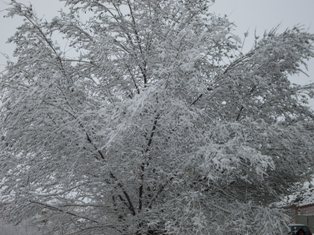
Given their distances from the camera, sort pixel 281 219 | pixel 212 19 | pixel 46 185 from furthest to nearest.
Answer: pixel 212 19 → pixel 46 185 → pixel 281 219

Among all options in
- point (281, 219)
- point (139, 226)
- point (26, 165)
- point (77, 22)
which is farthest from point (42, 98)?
point (281, 219)

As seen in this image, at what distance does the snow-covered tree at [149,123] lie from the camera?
581 centimetres

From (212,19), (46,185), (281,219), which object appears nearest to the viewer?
(281,219)

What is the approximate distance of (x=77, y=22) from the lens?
24.3 ft

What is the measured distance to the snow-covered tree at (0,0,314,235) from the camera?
5812 mm

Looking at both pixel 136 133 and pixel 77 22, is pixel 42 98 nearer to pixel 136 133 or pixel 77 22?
pixel 136 133

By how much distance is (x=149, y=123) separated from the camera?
18.9 ft

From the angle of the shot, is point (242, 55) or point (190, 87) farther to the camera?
point (242, 55)

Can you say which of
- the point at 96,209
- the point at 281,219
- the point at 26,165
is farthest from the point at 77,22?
the point at 281,219

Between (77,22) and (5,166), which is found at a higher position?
(77,22)

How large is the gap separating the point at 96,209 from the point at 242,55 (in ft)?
11.8

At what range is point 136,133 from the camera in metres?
5.90

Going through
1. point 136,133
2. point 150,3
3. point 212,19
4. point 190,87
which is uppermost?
point 150,3

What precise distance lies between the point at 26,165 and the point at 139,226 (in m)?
1.99
